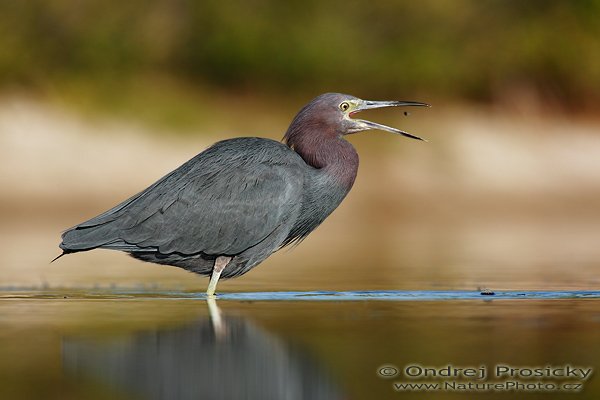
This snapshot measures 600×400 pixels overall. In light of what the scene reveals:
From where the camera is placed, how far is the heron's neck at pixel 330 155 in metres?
9.64

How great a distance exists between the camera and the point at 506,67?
968 inches

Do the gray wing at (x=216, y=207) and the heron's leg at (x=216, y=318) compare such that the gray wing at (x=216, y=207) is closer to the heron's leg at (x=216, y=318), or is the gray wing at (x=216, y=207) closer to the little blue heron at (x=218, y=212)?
the little blue heron at (x=218, y=212)

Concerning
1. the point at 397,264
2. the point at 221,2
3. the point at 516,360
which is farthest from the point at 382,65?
the point at 516,360

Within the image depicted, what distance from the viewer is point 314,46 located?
2433 cm

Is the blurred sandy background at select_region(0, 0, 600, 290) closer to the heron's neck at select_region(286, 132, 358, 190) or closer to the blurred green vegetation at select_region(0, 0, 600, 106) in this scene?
the blurred green vegetation at select_region(0, 0, 600, 106)

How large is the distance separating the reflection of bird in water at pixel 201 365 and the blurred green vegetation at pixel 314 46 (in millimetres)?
16725

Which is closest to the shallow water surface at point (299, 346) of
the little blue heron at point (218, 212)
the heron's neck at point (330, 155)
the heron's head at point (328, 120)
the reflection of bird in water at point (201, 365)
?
Answer: the reflection of bird in water at point (201, 365)

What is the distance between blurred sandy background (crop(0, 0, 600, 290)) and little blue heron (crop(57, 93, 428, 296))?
842 cm

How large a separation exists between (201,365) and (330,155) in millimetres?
3934

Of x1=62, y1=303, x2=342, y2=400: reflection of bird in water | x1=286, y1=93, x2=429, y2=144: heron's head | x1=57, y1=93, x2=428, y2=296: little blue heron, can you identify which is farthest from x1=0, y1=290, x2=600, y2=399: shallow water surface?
x1=286, y1=93, x2=429, y2=144: heron's head

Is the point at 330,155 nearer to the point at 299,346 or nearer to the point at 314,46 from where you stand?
the point at 299,346

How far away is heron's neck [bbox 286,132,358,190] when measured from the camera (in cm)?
964

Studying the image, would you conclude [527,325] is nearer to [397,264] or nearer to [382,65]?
[397,264]

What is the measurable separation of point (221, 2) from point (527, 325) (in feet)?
58.6
